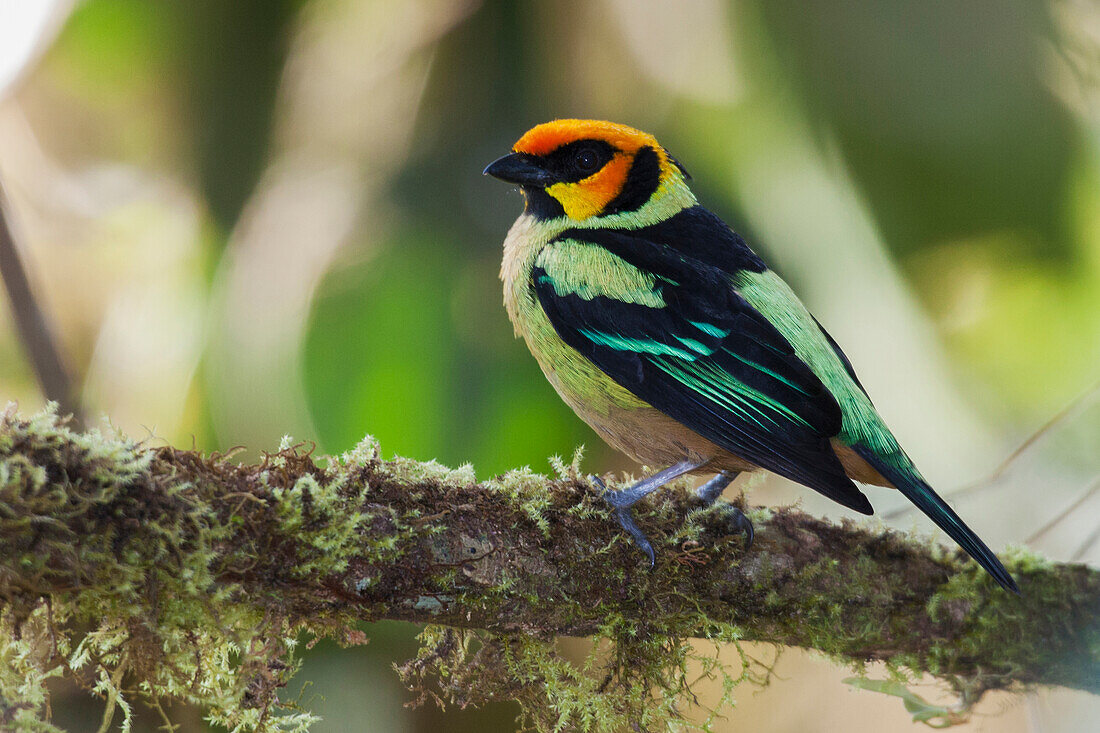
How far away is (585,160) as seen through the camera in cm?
324

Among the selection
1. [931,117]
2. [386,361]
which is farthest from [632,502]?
[931,117]

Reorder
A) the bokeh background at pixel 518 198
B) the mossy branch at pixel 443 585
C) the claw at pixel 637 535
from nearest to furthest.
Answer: the mossy branch at pixel 443 585 < the claw at pixel 637 535 < the bokeh background at pixel 518 198

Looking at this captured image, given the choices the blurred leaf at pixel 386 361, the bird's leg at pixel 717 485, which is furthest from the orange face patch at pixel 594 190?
the bird's leg at pixel 717 485

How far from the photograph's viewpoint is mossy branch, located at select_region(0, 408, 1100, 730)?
1608 mm

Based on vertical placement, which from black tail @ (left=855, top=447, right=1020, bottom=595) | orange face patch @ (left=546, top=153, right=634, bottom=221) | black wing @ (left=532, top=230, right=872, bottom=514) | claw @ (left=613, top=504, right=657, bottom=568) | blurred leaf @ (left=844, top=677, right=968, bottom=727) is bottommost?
blurred leaf @ (left=844, top=677, right=968, bottom=727)

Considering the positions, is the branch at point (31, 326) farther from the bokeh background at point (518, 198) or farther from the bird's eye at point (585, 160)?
the bird's eye at point (585, 160)

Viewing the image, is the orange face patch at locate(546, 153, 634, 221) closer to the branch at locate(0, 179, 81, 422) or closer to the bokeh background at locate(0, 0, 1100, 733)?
the bokeh background at locate(0, 0, 1100, 733)

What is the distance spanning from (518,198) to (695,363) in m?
2.43

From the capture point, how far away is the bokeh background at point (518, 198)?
4066 mm

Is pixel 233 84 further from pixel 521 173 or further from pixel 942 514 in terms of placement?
pixel 942 514

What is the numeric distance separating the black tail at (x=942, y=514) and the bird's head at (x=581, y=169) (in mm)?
1267

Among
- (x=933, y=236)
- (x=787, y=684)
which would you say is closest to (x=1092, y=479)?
(x=933, y=236)

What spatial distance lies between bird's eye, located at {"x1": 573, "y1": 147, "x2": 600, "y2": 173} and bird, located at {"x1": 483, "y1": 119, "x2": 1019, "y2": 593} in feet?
0.70

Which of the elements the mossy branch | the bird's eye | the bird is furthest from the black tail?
the bird's eye
